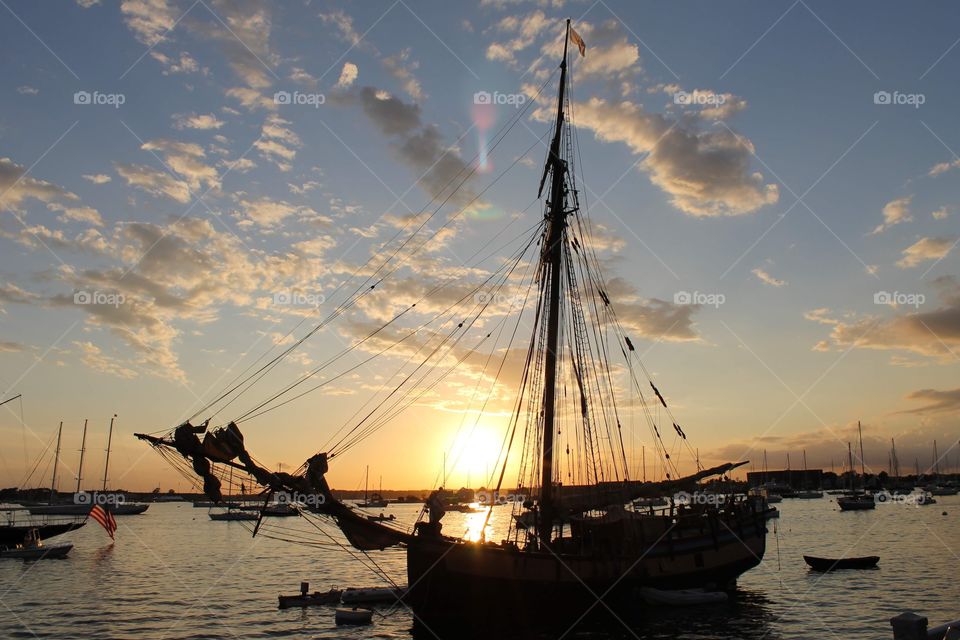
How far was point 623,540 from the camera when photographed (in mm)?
33719

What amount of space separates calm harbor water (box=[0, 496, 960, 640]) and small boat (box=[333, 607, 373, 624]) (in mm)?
742

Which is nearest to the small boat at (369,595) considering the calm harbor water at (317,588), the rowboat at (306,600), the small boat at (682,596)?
the rowboat at (306,600)

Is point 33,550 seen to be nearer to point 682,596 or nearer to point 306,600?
point 306,600

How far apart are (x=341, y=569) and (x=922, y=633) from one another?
59592mm

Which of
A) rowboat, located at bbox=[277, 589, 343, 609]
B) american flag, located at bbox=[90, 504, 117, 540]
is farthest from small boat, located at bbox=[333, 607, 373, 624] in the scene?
american flag, located at bbox=[90, 504, 117, 540]

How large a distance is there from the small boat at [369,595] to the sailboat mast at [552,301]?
37.8ft

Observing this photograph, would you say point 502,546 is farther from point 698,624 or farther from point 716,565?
point 716,565

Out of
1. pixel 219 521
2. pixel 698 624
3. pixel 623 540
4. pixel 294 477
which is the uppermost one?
pixel 294 477

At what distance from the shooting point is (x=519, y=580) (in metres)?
29.4

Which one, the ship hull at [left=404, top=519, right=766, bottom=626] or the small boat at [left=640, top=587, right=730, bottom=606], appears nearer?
the ship hull at [left=404, top=519, right=766, bottom=626]

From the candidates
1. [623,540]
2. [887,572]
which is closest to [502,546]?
[623,540]

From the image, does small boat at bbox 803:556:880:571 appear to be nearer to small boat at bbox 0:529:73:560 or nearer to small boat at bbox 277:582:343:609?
small boat at bbox 277:582:343:609

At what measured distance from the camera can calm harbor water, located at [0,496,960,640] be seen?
32281 mm

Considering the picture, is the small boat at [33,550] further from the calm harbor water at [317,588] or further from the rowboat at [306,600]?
the rowboat at [306,600]
